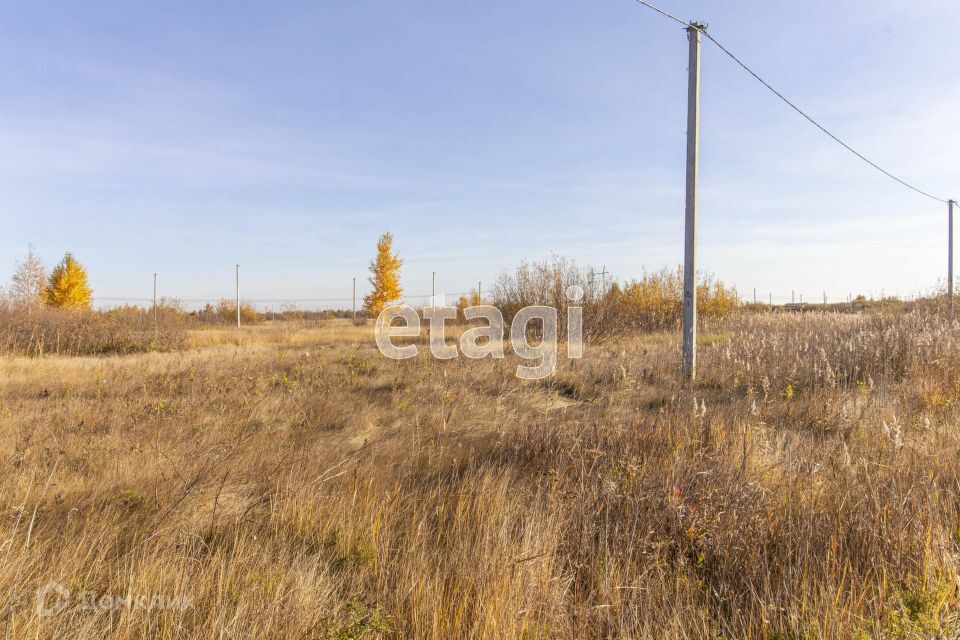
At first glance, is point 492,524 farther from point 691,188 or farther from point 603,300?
point 603,300

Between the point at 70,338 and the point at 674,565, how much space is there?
15.8m

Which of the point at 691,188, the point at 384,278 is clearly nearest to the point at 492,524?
the point at 691,188

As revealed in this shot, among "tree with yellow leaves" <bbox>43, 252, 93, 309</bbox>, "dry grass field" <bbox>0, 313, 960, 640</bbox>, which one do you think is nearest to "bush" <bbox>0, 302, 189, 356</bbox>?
"dry grass field" <bbox>0, 313, 960, 640</bbox>

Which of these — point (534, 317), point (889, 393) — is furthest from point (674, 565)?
point (534, 317)

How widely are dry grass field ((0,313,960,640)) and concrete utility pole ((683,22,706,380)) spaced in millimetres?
1860

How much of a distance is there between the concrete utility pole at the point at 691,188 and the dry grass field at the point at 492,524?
186cm

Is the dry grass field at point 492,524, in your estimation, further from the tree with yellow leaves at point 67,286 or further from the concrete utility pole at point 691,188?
the tree with yellow leaves at point 67,286

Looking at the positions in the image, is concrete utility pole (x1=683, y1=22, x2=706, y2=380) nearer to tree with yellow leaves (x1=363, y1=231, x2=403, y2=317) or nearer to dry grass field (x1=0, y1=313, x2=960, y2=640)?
dry grass field (x1=0, y1=313, x2=960, y2=640)

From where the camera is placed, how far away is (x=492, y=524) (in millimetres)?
2604

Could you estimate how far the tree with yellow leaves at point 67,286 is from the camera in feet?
89.0

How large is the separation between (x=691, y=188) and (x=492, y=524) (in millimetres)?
5987

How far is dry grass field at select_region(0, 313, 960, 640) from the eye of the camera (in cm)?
196

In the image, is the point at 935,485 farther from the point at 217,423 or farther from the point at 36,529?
the point at 217,423

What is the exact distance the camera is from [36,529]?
258cm
